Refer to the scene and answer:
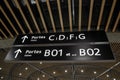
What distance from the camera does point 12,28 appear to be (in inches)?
157

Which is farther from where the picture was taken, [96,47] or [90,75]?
[90,75]

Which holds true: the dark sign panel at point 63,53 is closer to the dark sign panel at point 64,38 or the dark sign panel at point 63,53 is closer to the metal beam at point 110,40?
the dark sign panel at point 64,38

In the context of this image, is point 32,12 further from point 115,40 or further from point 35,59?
point 115,40

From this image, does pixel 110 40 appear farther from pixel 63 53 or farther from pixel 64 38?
pixel 63 53

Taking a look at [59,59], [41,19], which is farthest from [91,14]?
[59,59]

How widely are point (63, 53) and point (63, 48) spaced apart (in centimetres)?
13

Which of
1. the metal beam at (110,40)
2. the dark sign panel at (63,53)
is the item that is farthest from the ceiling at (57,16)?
the dark sign panel at (63,53)

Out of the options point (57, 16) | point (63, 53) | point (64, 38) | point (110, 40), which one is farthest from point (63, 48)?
point (110, 40)

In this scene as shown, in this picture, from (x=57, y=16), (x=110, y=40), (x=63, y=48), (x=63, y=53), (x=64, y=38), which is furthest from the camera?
(x=110, y=40)

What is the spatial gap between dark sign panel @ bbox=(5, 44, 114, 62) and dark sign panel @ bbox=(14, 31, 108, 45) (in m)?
0.17

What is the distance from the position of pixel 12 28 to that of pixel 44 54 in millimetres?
1614

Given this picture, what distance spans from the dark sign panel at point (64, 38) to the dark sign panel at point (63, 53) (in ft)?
0.55

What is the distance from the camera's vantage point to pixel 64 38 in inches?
120

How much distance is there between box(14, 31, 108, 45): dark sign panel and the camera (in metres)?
2.96
